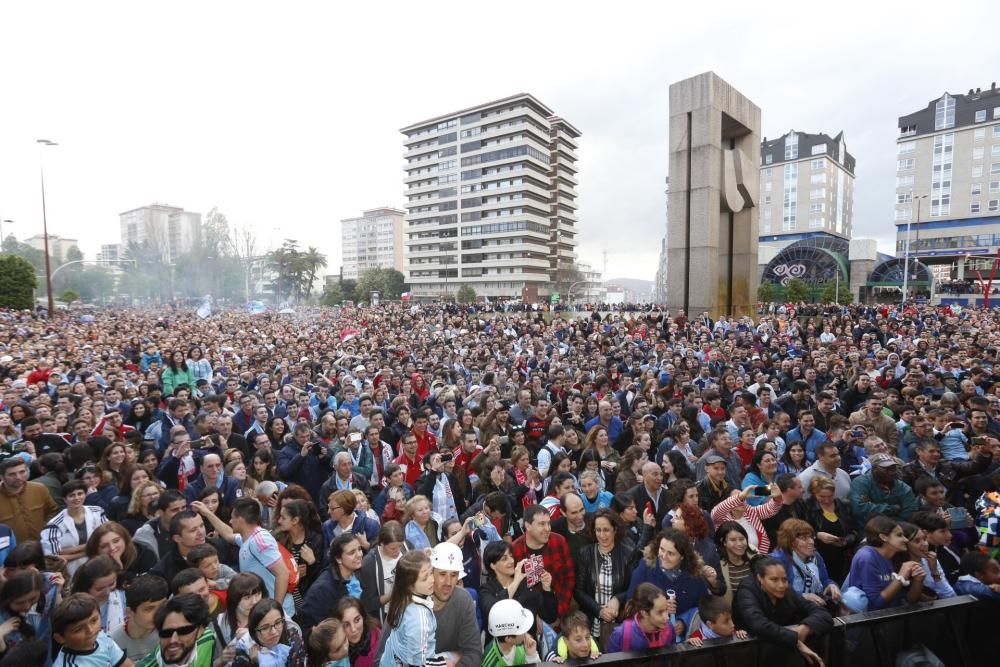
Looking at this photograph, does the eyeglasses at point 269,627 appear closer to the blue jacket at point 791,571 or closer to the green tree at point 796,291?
the blue jacket at point 791,571

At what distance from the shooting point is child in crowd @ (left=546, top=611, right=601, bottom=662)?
299 centimetres

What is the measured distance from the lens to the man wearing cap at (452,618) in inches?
112

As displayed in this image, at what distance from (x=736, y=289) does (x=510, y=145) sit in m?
66.5

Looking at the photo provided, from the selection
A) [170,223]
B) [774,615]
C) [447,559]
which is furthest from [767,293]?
[170,223]

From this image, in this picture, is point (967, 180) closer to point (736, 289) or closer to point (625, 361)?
point (736, 289)

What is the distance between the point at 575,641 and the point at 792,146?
102314 millimetres

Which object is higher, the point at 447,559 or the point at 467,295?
the point at 467,295

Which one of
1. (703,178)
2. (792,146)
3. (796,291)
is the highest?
(792,146)

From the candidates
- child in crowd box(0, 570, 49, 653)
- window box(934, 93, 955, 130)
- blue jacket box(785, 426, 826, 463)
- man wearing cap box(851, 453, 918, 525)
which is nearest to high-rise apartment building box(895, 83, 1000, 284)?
window box(934, 93, 955, 130)

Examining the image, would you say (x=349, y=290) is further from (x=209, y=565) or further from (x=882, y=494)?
(x=882, y=494)

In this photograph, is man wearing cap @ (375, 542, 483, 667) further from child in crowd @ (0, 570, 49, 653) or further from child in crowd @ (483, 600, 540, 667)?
child in crowd @ (0, 570, 49, 653)

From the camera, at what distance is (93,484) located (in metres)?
4.73

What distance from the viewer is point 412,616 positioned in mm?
2736

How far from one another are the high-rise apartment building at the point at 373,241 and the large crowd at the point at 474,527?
126 metres
